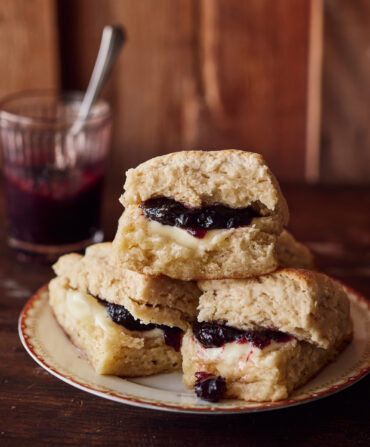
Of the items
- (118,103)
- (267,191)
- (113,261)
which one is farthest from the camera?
(118,103)

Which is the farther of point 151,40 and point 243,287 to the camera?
point 151,40

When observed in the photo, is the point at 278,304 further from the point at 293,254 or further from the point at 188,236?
the point at 293,254

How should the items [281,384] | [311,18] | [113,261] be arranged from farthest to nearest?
[311,18] < [113,261] < [281,384]

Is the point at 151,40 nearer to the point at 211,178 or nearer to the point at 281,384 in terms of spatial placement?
the point at 211,178

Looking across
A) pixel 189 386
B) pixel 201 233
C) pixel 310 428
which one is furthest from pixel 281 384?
pixel 201 233

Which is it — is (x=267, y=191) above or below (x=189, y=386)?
above

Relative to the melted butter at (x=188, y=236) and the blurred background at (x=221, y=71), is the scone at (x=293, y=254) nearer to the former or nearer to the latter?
the melted butter at (x=188, y=236)
